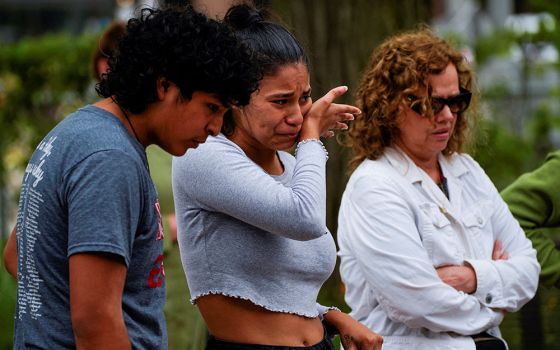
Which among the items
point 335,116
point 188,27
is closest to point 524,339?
point 335,116

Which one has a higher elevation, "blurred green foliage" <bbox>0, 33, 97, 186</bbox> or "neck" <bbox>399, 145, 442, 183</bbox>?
"neck" <bbox>399, 145, 442, 183</bbox>

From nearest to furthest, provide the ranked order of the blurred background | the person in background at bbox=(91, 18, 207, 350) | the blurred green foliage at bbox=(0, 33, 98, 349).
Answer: the person in background at bbox=(91, 18, 207, 350)
the blurred background
the blurred green foliage at bbox=(0, 33, 98, 349)

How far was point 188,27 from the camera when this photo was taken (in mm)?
2625

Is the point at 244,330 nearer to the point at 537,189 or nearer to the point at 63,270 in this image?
the point at 63,270

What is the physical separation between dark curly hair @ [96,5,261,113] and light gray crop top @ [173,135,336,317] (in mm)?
411

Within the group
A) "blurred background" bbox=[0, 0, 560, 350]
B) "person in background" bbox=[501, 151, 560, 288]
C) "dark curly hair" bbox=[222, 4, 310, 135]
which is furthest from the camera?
"blurred background" bbox=[0, 0, 560, 350]

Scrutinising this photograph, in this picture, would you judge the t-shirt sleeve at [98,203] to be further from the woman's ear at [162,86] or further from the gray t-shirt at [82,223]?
the woman's ear at [162,86]

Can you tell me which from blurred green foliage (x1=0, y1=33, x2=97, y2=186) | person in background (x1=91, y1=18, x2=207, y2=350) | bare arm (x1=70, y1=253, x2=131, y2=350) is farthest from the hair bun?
blurred green foliage (x1=0, y1=33, x2=97, y2=186)

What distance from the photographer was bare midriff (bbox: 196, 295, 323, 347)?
3.11 meters

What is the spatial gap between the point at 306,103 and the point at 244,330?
0.69 meters

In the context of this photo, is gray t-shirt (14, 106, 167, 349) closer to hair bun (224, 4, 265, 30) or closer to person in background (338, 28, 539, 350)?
hair bun (224, 4, 265, 30)

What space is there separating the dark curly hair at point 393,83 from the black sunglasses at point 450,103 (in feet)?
0.08

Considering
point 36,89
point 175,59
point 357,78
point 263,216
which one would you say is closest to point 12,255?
point 263,216

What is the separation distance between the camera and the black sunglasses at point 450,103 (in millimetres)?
3945
